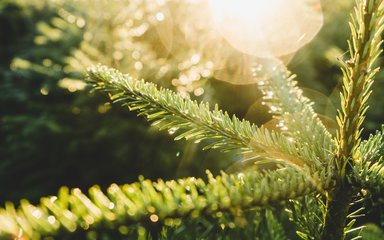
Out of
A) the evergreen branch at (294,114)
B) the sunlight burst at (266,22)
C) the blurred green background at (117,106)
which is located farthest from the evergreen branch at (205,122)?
the sunlight burst at (266,22)

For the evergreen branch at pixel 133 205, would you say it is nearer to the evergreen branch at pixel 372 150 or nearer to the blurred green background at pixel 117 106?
the evergreen branch at pixel 372 150

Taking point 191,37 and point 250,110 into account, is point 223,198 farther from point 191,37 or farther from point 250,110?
point 191,37

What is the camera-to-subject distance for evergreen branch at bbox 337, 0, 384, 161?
0.52m

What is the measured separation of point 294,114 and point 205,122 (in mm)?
251

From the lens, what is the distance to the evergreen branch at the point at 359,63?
521mm

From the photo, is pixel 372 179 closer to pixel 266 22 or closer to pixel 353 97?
pixel 353 97

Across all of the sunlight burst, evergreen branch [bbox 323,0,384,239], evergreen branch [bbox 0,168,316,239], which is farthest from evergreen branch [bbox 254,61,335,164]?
the sunlight burst

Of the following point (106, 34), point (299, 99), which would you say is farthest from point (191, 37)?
point (299, 99)

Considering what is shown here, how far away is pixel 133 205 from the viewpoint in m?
0.40

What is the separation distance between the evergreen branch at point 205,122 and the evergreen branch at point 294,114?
5 cm

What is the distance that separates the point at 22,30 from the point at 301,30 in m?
5.85

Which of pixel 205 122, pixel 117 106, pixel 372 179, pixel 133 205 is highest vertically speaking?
pixel 117 106

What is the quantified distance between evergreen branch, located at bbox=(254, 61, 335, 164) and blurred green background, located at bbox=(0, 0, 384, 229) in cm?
203

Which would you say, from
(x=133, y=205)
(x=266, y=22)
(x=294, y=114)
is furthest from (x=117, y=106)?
(x=133, y=205)
